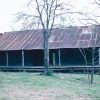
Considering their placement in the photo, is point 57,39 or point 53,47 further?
point 57,39

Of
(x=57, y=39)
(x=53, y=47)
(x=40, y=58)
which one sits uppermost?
(x=57, y=39)

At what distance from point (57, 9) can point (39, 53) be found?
8136mm

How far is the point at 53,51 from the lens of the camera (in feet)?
107

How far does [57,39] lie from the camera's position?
106 feet

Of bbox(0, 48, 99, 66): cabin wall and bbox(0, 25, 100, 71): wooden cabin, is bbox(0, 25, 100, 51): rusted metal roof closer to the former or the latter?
bbox(0, 25, 100, 71): wooden cabin

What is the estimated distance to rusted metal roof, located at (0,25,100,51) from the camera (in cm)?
3050

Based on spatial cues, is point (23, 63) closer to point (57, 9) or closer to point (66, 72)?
point (66, 72)

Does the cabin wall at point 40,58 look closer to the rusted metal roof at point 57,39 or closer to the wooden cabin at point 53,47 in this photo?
the wooden cabin at point 53,47

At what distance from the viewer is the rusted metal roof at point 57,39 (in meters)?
30.5

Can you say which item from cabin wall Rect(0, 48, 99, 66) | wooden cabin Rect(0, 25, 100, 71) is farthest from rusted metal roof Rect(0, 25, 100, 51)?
Answer: cabin wall Rect(0, 48, 99, 66)

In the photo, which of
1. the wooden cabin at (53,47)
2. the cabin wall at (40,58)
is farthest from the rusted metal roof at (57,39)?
the cabin wall at (40,58)

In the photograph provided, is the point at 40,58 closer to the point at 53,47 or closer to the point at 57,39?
the point at 57,39

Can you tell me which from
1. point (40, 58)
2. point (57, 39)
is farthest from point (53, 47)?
point (40, 58)

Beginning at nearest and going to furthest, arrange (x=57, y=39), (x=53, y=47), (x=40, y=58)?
(x=53, y=47) → (x=57, y=39) → (x=40, y=58)
